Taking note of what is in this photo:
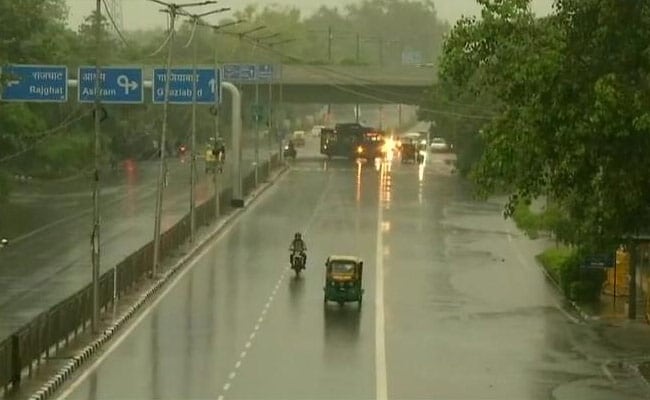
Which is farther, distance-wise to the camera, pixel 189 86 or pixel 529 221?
pixel 529 221

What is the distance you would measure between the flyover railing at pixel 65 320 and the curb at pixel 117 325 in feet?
1.93

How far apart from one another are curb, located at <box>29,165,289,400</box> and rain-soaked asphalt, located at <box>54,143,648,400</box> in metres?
0.35

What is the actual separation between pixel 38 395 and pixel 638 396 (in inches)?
470

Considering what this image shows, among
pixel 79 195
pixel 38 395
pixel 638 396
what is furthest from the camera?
pixel 79 195

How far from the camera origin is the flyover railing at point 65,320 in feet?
107

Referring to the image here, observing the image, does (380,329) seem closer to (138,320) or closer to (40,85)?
(138,320)

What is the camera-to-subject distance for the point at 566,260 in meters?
51.5

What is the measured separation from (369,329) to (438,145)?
327 ft

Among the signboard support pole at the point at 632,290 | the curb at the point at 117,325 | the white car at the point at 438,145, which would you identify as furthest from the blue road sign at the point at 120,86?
the white car at the point at 438,145

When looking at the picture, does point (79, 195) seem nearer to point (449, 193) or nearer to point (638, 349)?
point (449, 193)

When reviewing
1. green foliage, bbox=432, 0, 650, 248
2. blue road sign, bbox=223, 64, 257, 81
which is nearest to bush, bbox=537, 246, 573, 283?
green foliage, bbox=432, 0, 650, 248

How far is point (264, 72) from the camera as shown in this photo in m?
92.6

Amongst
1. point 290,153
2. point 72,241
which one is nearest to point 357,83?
point 290,153

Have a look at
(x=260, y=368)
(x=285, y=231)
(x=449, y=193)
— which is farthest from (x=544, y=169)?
(x=449, y=193)
